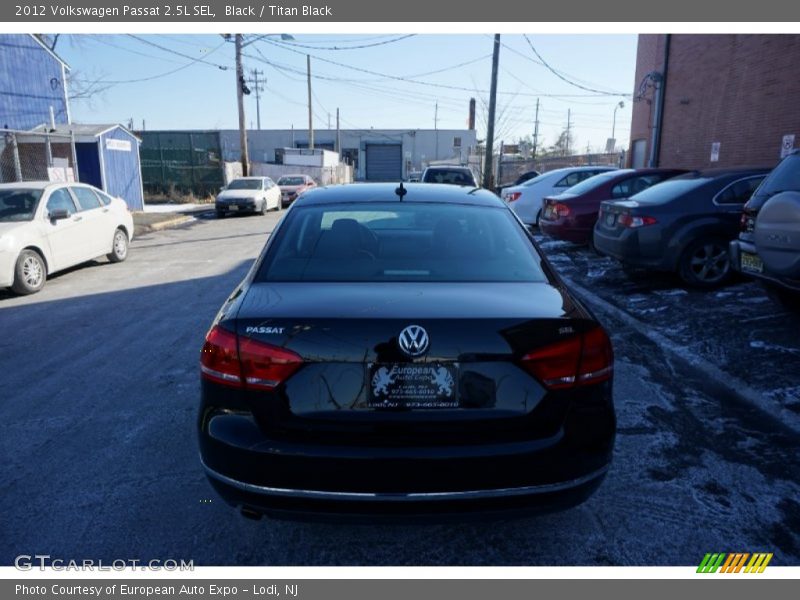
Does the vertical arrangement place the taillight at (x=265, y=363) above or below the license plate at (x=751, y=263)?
above

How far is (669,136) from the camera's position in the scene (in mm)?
16969

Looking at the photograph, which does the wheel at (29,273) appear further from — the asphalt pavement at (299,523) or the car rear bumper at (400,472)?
the car rear bumper at (400,472)

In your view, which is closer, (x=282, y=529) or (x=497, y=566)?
(x=497, y=566)

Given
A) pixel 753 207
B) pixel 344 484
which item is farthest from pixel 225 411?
pixel 753 207

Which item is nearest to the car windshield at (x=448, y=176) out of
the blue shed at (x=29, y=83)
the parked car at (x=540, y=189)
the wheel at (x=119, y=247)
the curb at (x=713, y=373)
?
the parked car at (x=540, y=189)

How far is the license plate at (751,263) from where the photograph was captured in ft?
17.7

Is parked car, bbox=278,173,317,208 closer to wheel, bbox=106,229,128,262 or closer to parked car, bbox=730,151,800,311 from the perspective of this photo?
wheel, bbox=106,229,128,262

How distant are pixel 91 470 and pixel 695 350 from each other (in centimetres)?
501

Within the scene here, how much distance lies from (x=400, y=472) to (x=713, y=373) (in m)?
3.76

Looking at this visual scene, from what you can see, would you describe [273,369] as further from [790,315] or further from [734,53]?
[734,53]

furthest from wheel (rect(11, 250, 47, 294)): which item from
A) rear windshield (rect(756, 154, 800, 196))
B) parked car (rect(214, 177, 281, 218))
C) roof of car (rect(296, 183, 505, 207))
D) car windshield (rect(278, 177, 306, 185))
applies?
car windshield (rect(278, 177, 306, 185))

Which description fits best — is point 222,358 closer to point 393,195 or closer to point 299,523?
point 299,523

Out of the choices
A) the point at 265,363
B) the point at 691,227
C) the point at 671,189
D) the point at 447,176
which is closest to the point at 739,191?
the point at 671,189

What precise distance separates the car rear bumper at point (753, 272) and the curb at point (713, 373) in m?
0.87
